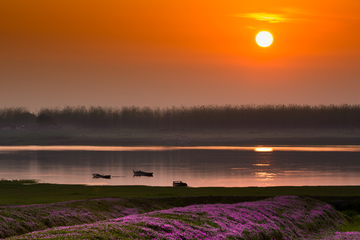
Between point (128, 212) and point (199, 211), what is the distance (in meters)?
6.69

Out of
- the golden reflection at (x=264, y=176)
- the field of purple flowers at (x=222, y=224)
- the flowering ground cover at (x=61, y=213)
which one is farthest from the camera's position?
the golden reflection at (x=264, y=176)

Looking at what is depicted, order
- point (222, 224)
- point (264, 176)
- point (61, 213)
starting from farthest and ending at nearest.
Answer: point (264, 176), point (61, 213), point (222, 224)

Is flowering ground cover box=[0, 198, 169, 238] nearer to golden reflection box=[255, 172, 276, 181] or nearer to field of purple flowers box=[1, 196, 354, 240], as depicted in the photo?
field of purple flowers box=[1, 196, 354, 240]

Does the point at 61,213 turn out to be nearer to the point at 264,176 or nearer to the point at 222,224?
the point at 222,224

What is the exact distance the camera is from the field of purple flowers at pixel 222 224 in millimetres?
12242

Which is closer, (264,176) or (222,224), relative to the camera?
(222,224)

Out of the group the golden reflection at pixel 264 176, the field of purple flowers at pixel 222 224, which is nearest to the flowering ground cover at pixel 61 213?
the field of purple flowers at pixel 222 224

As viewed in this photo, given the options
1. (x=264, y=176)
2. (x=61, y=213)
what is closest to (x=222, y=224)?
(x=61, y=213)

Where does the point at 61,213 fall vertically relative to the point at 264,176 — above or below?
below

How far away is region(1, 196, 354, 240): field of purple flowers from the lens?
12.2 m

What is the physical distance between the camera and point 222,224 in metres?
15.5

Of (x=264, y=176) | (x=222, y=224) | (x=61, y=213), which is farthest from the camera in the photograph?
(x=264, y=176)

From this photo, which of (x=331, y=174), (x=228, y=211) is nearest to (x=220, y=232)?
(x=228, y=211)

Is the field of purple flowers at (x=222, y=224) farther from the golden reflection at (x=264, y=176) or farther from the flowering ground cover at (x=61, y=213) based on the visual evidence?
the golden reflection at (x=264, y=176)
